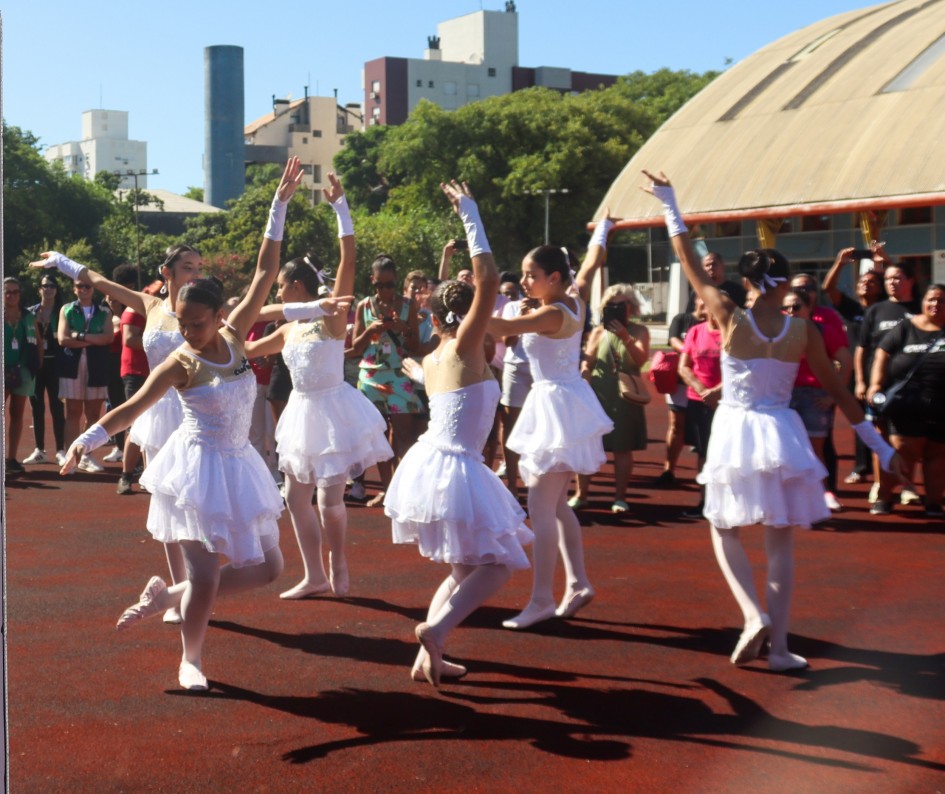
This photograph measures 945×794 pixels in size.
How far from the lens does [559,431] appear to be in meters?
7.41

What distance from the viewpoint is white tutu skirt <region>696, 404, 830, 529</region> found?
620 cm

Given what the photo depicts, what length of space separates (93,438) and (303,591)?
9.66ft

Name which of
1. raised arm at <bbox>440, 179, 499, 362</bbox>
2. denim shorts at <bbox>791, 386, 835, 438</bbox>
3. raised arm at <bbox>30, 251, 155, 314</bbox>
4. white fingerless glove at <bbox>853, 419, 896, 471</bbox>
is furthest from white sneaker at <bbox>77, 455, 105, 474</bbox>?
white fingerless glove at <bbox>853, 419, 896, 471</bbox>

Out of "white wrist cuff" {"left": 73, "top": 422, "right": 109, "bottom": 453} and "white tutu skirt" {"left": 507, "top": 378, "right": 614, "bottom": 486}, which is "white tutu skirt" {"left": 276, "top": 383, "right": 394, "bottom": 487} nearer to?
"white tutu skirt" {"left": 507, "top": 378, "right": 614, "bottom": 486}

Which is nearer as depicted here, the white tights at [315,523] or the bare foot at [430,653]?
the bare foot at [430,653]

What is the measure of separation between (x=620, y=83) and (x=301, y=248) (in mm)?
27995

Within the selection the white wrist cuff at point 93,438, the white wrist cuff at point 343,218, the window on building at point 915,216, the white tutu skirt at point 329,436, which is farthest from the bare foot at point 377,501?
the window on building at point 915,216

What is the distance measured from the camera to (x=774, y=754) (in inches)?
198

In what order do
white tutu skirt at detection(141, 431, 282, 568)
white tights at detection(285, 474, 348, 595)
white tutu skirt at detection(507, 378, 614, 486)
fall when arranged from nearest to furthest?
white tutu skirt at detection(141, 431, 282, 568)
white tutu skirt at detection(507, 378, 614, 486)
white tights at detection(285, 474, 348, 595)

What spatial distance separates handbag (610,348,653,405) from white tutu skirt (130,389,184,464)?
457cm

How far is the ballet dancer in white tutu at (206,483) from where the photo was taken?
5660mm

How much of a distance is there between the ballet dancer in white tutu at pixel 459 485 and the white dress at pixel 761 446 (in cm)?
108

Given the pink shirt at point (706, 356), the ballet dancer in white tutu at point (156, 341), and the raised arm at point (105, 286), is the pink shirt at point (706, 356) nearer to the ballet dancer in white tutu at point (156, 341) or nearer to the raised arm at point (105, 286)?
the ballet dancer in white tutu at point (156, 341)

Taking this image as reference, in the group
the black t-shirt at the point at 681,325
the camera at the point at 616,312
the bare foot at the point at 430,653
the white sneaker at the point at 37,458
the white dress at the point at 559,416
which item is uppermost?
A: the camera at the point at 616,312
